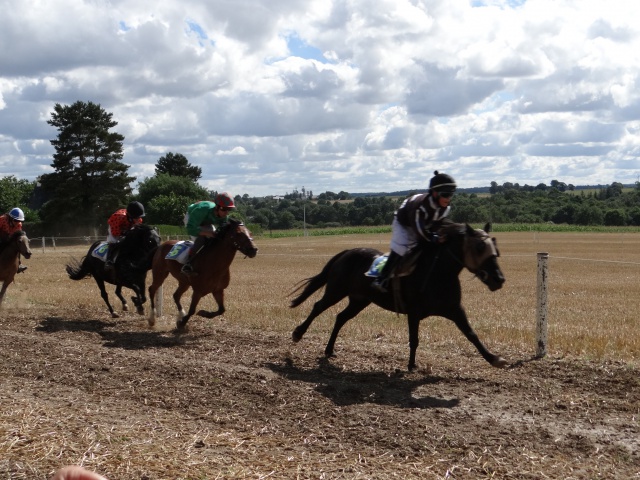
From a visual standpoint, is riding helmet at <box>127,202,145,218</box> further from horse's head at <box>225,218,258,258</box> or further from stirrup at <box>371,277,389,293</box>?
stirrup at <box>371,277,389,293</box>

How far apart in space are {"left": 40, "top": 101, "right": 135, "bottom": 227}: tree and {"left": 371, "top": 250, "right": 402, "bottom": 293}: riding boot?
62372 millimetres

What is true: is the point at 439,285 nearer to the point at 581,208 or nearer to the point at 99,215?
the point at 99,215

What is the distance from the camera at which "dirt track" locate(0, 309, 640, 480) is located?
19.0 feet

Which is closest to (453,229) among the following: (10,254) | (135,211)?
(135,211)

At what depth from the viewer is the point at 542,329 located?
10.0 meters

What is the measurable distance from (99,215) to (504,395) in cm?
6514

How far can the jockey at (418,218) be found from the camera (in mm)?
8789

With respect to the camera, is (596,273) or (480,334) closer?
(480,334)

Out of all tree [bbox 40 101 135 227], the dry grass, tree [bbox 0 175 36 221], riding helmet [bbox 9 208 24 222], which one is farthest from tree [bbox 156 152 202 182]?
riding helmet [bbox 9 208 24 222]

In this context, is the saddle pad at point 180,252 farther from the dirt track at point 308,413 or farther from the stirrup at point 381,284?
the stirrup at point 381,284

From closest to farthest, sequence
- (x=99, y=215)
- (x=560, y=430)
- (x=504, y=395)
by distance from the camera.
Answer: (x=560, y=430), (x=504, y=395), (x=99, y=215)

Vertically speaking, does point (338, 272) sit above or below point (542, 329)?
above

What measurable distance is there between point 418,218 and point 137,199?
82144 millimetres

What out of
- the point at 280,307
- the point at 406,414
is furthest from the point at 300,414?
the point at 280,307
